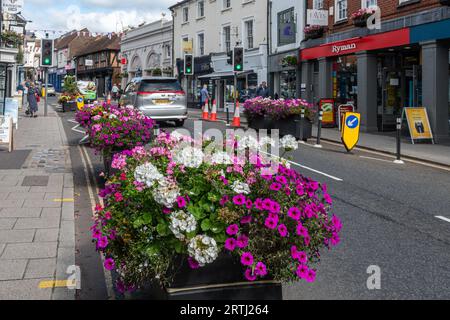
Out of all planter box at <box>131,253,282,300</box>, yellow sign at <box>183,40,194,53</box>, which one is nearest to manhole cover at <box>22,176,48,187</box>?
planter box at <box>131,253,282,300</box>

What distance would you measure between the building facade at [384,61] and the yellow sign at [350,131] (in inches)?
144

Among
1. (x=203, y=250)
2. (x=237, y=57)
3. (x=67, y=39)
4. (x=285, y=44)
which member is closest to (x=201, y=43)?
(x=285, y=44)

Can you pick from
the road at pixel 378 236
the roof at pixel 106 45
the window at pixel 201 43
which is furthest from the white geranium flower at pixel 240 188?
the roof at pixel 106 45

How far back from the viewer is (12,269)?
4.61 m

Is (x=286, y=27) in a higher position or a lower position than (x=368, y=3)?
higher

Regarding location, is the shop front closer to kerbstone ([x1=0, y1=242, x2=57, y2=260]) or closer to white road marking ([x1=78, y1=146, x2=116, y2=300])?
white road marking ([x1=78, y1=146, x2=116, y2=300])

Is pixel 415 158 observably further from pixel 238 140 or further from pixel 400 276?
pixel 238 140

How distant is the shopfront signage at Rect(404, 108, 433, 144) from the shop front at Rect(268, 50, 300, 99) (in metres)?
9.90

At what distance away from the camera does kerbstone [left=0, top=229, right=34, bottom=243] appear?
18.0 feet

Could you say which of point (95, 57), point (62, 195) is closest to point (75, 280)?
point (62, 195)

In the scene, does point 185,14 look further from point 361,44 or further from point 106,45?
point 106,45

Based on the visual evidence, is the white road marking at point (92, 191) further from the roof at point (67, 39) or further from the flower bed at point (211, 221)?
the roof at point (67, 39)

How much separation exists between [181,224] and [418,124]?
14633mm
